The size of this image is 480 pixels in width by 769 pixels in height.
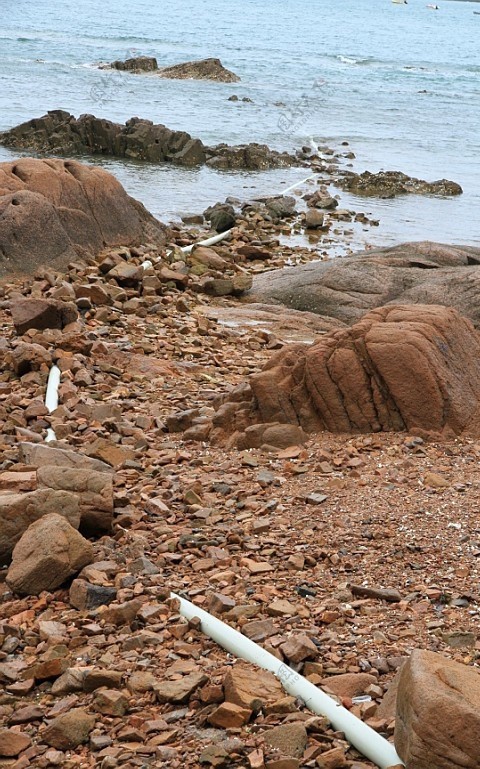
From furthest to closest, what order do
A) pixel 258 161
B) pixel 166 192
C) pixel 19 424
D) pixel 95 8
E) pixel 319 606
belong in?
pixel 95 8 < pixel 258 161 < pixel 166 192 < pixel 19 424 < pixel 319 606

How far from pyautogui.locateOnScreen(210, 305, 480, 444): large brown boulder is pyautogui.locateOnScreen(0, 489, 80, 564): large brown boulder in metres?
1.69

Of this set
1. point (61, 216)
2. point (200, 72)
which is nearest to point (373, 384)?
point (61, 216)

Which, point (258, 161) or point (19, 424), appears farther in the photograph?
point (258, 161)

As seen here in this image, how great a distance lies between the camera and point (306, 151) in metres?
25.9

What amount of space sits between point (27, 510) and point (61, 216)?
24.6 ft

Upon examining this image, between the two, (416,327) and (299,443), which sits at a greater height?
(416,327)

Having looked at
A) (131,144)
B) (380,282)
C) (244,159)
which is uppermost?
(380,282)

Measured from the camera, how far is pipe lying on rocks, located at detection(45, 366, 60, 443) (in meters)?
6.92

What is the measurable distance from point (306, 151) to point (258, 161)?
117 inches

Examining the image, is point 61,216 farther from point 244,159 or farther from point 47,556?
point 244,159

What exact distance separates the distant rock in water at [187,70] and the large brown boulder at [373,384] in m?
35.5

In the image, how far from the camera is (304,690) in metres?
3.86

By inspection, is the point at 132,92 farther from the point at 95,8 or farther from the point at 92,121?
the point at 95,8

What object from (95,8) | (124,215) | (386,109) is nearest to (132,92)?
(386,109)
